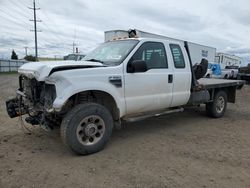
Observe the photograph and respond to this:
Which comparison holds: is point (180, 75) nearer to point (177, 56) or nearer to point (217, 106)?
point (177, 56)

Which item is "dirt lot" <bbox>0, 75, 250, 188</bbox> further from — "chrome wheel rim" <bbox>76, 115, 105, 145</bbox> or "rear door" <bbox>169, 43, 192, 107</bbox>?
"rear door" <bbox>169, 43, 192, 107</bbox>

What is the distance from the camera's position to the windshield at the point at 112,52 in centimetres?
481

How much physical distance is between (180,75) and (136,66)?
4.86 ft

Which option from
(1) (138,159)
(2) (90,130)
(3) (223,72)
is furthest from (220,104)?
(3) (223,72)

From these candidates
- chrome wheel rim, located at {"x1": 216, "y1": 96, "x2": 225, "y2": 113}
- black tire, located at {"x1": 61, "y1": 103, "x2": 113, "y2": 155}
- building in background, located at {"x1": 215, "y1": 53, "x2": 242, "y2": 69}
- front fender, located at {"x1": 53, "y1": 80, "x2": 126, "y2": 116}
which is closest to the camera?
front fender, located at {"x1": 53, "y1": 80, "x2": 126, "y2": 116}

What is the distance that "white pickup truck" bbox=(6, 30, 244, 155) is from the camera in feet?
13.2

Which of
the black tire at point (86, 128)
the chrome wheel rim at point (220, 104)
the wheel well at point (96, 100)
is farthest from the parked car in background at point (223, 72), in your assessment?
the black tire at point (86, 128)

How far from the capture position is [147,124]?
6.33m

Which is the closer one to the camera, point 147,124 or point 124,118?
point 124,118

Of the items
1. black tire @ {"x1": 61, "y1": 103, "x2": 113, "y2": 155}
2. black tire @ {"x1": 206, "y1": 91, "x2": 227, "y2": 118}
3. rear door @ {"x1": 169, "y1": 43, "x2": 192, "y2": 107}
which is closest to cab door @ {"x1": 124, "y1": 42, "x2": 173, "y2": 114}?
rear door @ {"x1": 169, "y1": 43, "x2": 192, "y2": 107}

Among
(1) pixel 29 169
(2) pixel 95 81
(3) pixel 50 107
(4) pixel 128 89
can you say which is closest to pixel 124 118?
(4) pixel 128 89

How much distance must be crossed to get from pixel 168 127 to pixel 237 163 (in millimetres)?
2225

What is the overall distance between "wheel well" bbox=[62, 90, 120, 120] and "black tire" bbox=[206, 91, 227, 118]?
343 cm

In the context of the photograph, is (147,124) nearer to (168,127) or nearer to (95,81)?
(168,127)
